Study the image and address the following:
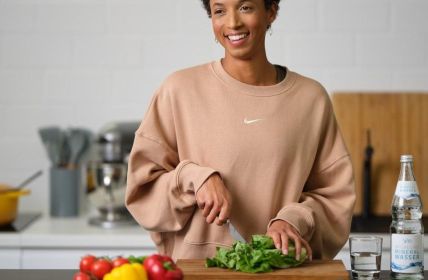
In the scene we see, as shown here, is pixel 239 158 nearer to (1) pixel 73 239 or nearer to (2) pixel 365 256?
(2) pixel 365 256

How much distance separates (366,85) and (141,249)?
1.05 m

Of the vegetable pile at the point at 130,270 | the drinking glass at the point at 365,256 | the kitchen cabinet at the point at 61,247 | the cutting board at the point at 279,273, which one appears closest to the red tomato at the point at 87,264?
the vegetable pile at the point at 130,270

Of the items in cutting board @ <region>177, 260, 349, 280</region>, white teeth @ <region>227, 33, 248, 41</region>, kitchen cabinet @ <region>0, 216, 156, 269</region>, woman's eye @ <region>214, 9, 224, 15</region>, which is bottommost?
kitchen cabinet @ <region>0, 216, 156, 269</region>

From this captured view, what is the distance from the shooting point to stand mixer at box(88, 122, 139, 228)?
9.98ft

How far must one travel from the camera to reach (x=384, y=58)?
3.25 meters

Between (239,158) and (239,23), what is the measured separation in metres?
0.27

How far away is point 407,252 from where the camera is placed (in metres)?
1.68

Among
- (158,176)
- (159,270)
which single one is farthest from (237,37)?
(159,270)

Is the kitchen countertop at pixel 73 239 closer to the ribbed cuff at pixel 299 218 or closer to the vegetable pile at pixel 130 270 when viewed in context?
the ribbed cuff at pixel 299 218

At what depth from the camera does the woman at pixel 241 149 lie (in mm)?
1755

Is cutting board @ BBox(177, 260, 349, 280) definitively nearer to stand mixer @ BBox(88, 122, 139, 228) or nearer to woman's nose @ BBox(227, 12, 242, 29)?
woman's nose @ BBox(227, 12, 242, 29)

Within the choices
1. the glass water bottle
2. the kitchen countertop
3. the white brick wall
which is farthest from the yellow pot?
the glass water bottle

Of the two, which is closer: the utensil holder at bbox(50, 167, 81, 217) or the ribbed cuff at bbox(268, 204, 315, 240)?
the ribbed cuff at bbox(268, 204, 315, 240)

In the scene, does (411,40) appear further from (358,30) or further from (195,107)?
(195,107)
